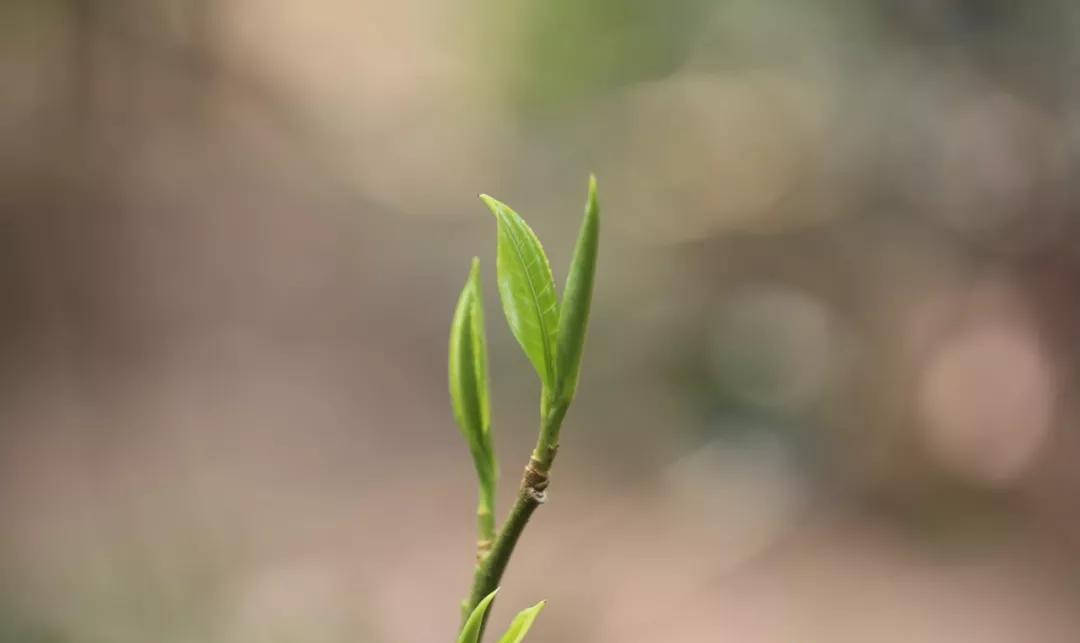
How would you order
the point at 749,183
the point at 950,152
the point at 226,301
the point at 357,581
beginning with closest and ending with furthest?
1. the point at 357,581
2. the point at 950,152
3. the point at 749,183
4. the point at 226,301

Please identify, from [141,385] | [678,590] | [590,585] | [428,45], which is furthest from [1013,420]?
[141,385]

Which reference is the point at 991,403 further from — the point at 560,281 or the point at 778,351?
the point at 560,281

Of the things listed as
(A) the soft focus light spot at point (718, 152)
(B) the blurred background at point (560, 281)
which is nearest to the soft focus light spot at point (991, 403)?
(B) the blurred background at point (560, 281)

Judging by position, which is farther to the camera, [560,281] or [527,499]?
[560,281]

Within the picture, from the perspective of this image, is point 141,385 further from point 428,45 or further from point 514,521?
point 514,521

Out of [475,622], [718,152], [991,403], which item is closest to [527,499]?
[475,622]

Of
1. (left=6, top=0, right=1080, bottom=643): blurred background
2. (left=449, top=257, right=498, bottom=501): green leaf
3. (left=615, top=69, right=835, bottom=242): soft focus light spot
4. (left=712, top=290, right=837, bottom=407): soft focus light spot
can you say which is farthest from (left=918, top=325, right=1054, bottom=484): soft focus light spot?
(left=449, top=257, right=498, bottom=501): green leaf
